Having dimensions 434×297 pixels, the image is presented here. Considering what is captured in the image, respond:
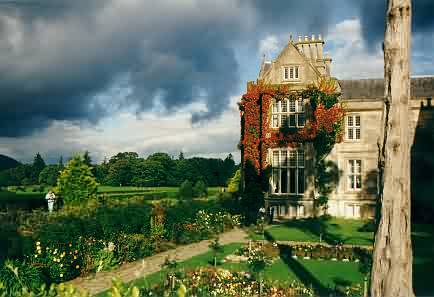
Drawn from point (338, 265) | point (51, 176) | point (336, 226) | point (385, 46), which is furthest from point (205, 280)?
point (51, 176)

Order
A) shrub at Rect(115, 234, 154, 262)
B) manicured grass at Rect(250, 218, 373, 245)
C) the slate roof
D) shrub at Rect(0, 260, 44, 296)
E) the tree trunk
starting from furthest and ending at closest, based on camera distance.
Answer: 1. the slate roof
2. manicured grass at Rect(250, 218, 373, 245)
3. shrub at Rect(115, 234, 154, 262)
4. shrub at Rect(0, 260, 44, 296)
5. the tree trunk

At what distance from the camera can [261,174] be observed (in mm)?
25172

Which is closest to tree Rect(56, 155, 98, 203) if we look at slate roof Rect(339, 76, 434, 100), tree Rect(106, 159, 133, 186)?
slate roof Rect(339, 76, 434, 100)

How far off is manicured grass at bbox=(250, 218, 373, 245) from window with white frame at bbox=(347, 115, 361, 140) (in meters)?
5.44

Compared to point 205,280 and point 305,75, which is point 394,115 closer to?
point 205,280

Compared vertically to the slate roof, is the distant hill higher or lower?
lower

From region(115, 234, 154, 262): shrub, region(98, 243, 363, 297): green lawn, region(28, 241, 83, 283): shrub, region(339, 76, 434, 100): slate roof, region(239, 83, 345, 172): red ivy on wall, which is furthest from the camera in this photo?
region(339, 76, 434, 100): slate roof

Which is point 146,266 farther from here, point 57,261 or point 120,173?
point 120,173

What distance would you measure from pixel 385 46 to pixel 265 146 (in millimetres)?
19317

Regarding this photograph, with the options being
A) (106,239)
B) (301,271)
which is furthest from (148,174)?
(301,271)

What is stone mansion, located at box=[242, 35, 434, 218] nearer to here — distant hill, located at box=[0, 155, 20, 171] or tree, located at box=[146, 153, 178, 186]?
distant hill, located at box=[0, 155, 20, 171]

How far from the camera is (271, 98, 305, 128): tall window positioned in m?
26.0

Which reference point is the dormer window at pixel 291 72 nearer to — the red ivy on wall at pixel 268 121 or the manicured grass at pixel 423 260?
the red ivy on wall at pixel 268 121

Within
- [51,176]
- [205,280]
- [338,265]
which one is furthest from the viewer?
[51,176]
